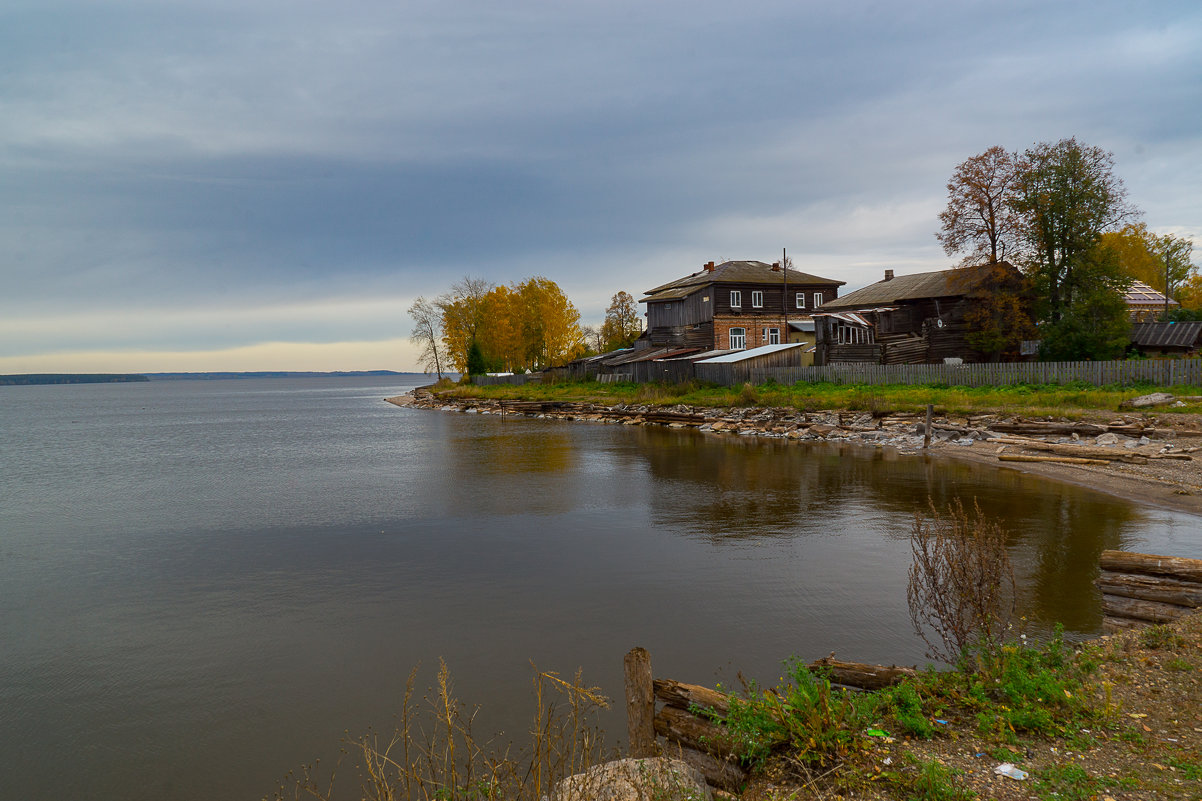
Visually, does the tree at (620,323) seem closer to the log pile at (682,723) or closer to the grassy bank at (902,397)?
the grassy bank at (902,397)

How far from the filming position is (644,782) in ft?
17.4

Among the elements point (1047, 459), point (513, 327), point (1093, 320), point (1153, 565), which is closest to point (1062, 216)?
point (1093, 320)

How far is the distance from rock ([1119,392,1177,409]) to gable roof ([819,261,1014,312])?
1456cm

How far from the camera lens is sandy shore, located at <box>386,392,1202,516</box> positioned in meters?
20.4

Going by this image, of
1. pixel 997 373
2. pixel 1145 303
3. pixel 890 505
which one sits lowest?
pixel 890 505

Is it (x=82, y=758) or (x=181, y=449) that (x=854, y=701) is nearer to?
(x=82, y=758)

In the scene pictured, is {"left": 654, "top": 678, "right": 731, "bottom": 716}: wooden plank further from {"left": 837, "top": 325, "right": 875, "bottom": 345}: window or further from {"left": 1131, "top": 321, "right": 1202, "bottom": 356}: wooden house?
{"left": 837, "top": 325, "right": 875, "bottom": 345}: window

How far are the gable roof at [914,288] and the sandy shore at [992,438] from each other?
42.5ft

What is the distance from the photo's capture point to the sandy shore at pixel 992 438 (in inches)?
803

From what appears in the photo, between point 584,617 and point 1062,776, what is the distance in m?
8.10

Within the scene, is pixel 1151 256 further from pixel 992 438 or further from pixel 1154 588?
pixel 1154 588

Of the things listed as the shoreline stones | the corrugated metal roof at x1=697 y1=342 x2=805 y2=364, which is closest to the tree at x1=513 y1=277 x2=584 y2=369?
the shoreline stones

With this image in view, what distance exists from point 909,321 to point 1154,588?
42.6 metres

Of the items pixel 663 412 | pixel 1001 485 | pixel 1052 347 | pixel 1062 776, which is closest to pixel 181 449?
pixel 663 412
